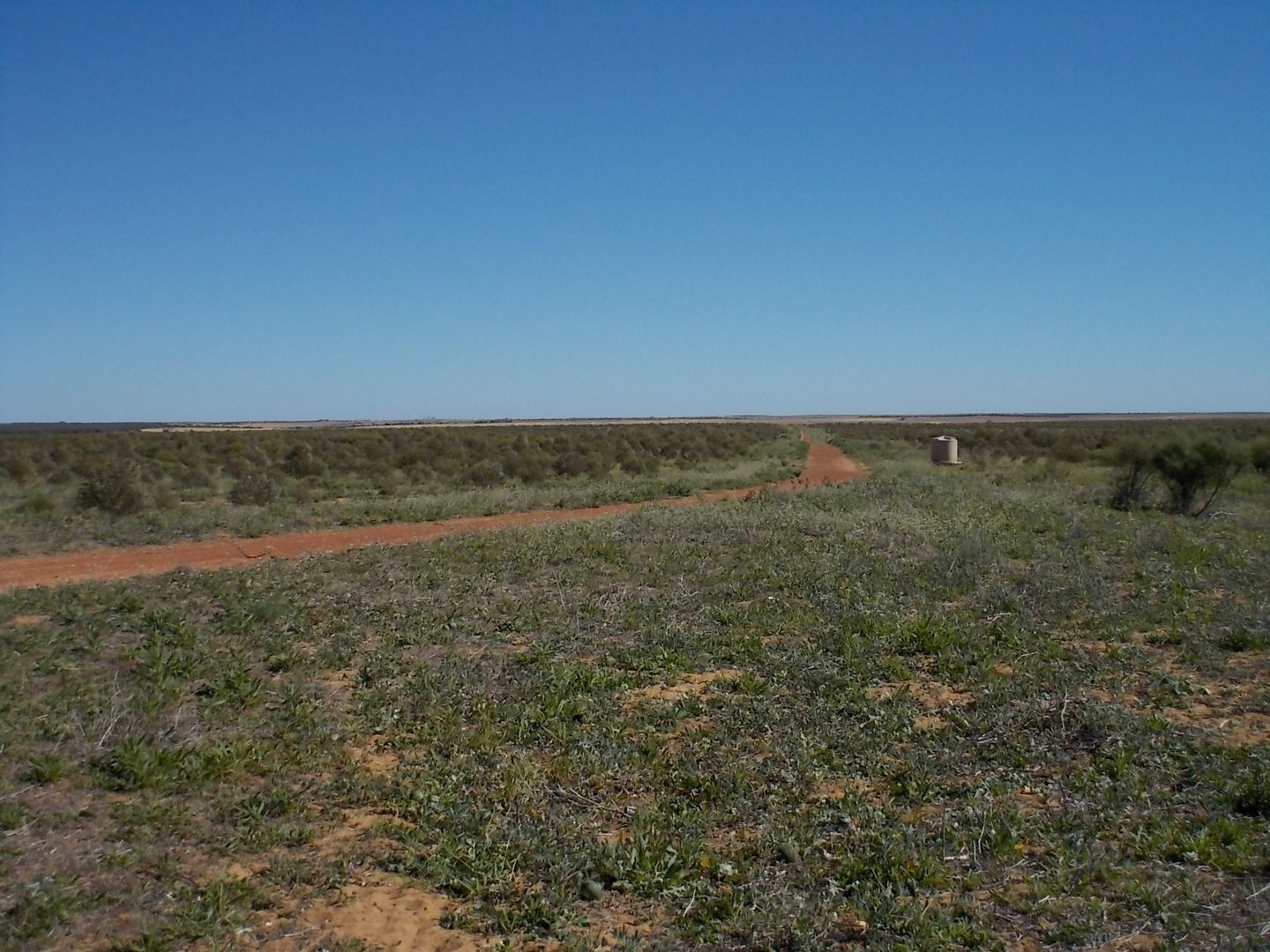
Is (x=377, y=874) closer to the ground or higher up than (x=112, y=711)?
closer to the ground

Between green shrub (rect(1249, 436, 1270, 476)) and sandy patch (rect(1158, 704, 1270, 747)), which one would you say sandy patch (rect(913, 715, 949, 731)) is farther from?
green shrub (rect(1249, 436, 1270, 476))

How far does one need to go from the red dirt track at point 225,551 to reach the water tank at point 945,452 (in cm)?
1962

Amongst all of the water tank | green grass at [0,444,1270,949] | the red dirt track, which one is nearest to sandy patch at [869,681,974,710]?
green grass at [0,444,1270,949]

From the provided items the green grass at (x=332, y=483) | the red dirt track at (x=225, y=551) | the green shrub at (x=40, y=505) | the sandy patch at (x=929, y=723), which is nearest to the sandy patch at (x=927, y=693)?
the sandy patch at (x=929, y=723)

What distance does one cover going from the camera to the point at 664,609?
962 centimetres

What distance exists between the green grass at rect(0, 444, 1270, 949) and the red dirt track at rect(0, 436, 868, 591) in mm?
2408

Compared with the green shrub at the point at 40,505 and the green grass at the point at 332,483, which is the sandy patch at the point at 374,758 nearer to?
the green grass at the point at 332,483

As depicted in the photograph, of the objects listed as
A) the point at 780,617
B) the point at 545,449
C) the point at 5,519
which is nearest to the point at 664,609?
the point at 780,617

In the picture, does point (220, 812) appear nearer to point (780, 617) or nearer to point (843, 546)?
point (780, 617)

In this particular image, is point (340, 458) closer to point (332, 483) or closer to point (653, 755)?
point (332, 483)

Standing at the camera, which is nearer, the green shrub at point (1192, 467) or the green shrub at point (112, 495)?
the green shrub at point (1192, 467)

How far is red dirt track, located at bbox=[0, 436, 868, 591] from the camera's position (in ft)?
39.8

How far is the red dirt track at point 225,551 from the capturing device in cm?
1212

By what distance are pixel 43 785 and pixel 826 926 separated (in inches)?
169
